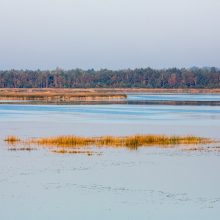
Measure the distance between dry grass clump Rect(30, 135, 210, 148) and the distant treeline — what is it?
4182 inches

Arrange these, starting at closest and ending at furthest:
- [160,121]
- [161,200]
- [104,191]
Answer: [161,200] < [104,191] < [160,121]

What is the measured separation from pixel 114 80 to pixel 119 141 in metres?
110

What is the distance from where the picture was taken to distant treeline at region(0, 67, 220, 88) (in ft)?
443

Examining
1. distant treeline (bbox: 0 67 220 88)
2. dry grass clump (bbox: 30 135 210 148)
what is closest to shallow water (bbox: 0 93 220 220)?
dry grass clump (bbox: 30 135 210 148)

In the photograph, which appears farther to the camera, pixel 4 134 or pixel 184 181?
pixel 4 134

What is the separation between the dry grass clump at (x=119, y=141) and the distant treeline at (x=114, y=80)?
348 feet

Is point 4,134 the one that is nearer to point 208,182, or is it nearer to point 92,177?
point 92,177

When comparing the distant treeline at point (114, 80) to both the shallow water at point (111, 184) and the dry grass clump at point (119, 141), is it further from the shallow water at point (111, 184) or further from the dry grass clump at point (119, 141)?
the shallow water at point (111, 184)

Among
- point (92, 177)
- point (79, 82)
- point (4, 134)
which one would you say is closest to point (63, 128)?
point (4, 134)

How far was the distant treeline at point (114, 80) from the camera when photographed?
443ft

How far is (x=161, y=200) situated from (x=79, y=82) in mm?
121910

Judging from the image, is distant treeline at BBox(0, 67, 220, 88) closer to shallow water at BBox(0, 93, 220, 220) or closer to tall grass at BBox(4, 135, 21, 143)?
tall grass at BBox(4, 135, 21, 143)

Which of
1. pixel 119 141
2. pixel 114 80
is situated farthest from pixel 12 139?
pixel 114 80

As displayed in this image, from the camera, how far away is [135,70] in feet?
474
